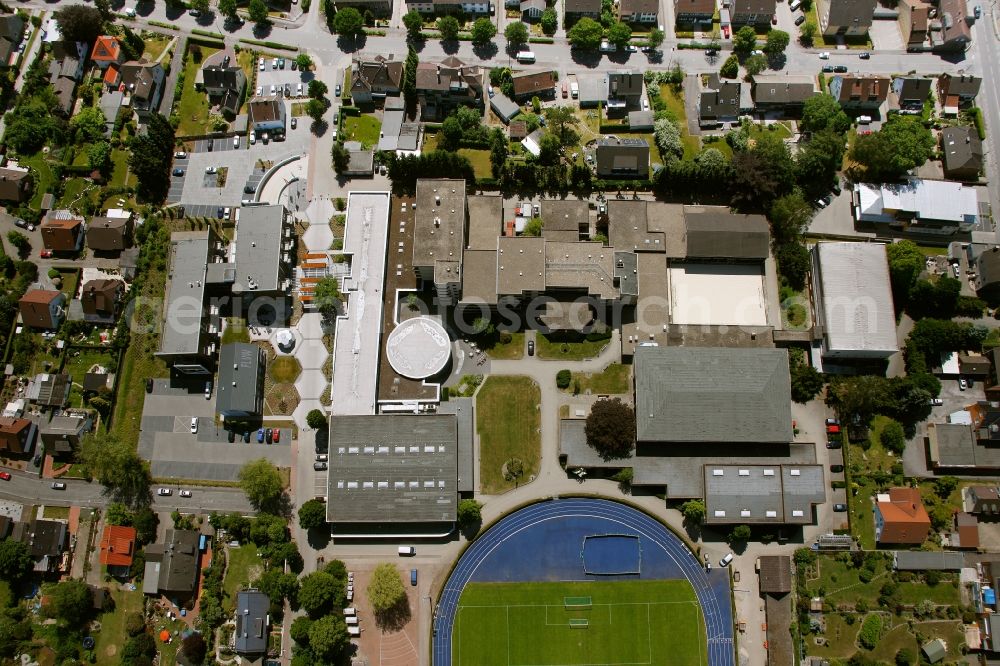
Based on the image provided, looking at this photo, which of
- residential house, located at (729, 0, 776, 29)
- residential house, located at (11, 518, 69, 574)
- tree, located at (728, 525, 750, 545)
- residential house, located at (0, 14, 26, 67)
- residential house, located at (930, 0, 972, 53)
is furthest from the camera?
residential house, located at (0, 14, 26, 67)

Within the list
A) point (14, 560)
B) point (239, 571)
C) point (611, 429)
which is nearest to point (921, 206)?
point (611, 429)

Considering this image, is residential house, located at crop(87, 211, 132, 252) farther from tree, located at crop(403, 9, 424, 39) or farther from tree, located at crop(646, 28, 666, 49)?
tree, located at crop(646, 28, 666, 49)

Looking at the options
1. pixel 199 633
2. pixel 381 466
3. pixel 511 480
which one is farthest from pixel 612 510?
pixel 199 633

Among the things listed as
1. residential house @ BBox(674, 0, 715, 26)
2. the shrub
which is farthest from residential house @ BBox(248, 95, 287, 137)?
residential house @ BBox(674, 0, 715, 26)

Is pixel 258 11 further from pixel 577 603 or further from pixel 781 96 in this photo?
pixel 577 603

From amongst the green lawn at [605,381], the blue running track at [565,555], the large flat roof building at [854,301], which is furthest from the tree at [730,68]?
the blue running track at [565,555]

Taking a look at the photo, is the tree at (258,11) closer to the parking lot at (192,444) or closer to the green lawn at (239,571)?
the parking lot at (192,444)
